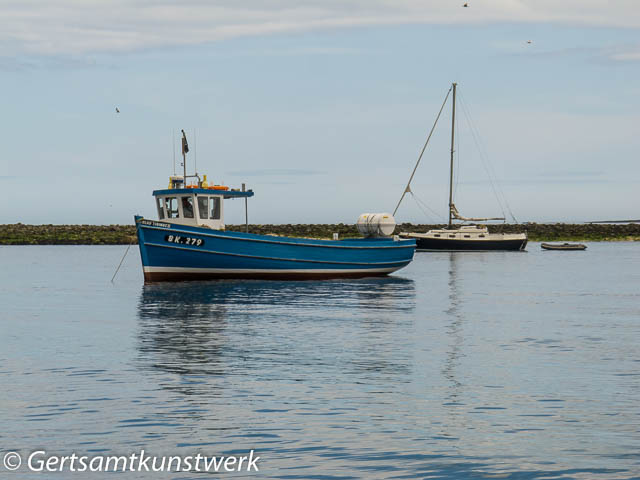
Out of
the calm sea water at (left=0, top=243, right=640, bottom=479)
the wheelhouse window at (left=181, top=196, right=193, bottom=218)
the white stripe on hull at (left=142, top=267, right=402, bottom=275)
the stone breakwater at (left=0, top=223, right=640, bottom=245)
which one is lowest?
the calm sea water at (left=0, top=243, right=640, bottom=479)

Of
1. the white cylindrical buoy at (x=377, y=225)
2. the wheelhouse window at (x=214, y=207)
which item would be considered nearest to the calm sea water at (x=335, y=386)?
the wheelhouse window at (x=214, y=207)

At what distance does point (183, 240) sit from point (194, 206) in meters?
1.97

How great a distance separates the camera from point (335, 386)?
1498cm

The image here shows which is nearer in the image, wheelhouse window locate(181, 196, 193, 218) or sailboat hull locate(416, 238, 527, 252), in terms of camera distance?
wheelhouse window locate(181, 196, 193, 218)

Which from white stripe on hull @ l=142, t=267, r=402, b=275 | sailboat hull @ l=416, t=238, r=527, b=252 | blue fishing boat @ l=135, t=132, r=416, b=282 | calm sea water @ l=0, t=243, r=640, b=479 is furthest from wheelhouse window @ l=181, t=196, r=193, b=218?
sailboat hull @ l=416, t=238, r=527, b=252

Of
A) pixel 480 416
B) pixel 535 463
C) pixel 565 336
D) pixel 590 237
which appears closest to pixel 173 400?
pixel 480 416

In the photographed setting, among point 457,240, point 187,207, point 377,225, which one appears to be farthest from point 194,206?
point 457,240

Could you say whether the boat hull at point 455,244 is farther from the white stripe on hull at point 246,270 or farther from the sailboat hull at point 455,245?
the white stripe on hull at point 246,270

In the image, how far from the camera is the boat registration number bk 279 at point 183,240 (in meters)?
39.2

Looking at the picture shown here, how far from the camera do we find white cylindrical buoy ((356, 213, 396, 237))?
48750 millimetres

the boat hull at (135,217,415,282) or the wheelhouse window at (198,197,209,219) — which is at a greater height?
the wheelhouse window at (198,197,209,219)

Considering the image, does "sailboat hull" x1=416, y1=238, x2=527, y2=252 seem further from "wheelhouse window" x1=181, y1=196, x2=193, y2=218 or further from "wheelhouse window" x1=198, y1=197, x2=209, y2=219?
"wheelhouse window" x1=181, y1=196, x2=193, y2=218

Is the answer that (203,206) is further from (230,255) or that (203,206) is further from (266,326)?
(266,326)

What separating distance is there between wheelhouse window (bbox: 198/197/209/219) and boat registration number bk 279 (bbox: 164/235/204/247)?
1.64 meters
